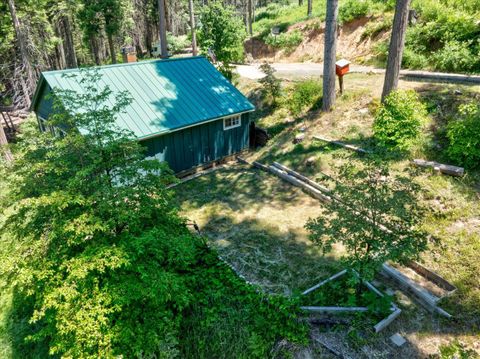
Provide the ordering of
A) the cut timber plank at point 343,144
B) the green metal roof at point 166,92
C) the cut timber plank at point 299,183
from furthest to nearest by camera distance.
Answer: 1. the green metal roof at point 166,92
2. the cut timber plank at point 343,144
3. the cut timber plank at point 299,183

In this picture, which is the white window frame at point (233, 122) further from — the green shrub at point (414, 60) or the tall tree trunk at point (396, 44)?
the green shrub at point (414, 60)

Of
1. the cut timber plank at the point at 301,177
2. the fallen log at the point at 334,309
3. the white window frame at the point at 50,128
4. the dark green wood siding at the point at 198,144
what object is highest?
the white window frame at the point at 50,128

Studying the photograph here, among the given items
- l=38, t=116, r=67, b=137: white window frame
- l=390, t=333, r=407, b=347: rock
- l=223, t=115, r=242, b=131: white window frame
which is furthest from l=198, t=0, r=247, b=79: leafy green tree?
l=390, t=333, r=407, b=347: rock

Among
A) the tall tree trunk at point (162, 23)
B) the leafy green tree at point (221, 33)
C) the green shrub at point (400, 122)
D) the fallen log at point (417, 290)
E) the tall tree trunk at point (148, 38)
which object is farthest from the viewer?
the tall tree trunk at point (148, 38)

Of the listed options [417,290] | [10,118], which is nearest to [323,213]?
[417,290]

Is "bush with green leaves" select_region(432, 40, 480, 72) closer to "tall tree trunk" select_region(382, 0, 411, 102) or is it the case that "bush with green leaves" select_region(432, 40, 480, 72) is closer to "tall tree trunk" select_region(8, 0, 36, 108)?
"tall tree trunk" select_region(382, 0, 411, 102)

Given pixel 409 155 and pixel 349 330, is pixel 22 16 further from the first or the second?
pixel 349 330

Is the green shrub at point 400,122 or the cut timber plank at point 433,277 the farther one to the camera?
the green shrub at point 400,122

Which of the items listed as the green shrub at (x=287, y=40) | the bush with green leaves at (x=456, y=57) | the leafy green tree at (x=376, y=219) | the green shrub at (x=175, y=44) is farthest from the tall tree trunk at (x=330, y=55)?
the green shrub at (x=175, y=44)

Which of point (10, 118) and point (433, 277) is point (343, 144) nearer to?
point (433, 277)
